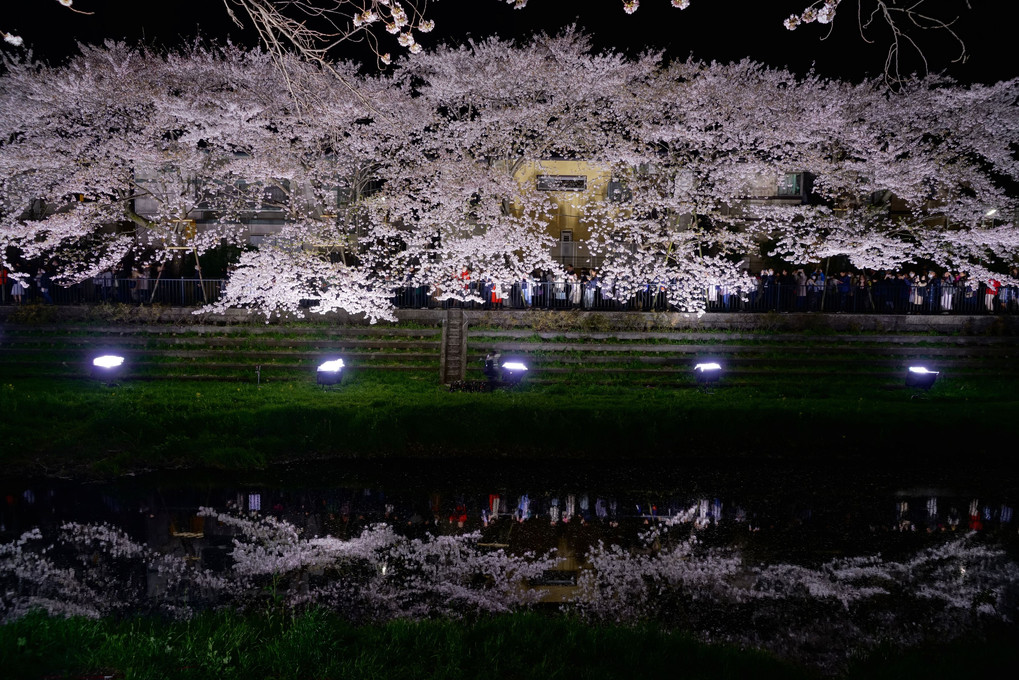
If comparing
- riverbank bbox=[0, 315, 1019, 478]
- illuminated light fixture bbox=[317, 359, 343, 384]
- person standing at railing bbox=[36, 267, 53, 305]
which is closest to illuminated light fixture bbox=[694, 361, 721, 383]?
riverbank bbox=[0, 315, 1019, 478]

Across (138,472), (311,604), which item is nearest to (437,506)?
(311,604)

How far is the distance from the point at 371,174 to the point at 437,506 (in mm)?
16991

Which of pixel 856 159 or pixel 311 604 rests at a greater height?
pixel 856 159

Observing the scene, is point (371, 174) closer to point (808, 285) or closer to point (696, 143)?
point (696, 143)

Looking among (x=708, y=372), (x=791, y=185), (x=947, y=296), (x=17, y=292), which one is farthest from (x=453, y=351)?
(x=791, y=185)

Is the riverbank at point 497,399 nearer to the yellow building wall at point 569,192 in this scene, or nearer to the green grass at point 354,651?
the yellow building wall at point 569,192

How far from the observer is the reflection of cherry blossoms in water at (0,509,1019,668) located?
8273 mm

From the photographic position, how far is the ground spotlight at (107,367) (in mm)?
18141

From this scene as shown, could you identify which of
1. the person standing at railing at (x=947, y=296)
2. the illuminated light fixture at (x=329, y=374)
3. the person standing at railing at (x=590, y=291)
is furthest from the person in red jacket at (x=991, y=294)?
the illuminated light fixture at (x=329, y=374)

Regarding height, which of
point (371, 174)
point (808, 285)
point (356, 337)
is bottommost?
point (356, 337)

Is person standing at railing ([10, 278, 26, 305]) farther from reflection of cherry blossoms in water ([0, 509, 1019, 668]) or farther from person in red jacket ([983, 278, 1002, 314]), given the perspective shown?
person in red jacket ([983, 278, 1002, 314])

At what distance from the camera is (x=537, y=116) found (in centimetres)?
2505

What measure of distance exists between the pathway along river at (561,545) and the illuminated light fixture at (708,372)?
4626 mm

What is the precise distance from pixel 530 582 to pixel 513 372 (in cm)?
999
